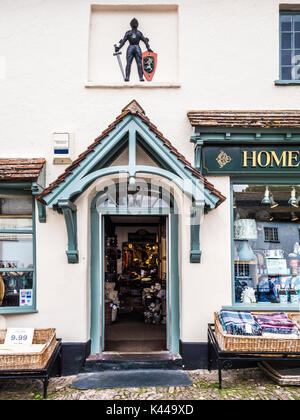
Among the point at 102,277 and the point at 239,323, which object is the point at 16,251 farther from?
the point at 239,323

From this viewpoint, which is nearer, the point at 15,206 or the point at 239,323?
the point at 239,323

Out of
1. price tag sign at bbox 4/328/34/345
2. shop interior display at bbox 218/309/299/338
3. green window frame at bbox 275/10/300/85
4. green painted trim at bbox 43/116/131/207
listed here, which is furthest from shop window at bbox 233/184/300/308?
price tag sign at bbox 4/328/34/345

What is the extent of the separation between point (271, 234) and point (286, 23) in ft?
12.8

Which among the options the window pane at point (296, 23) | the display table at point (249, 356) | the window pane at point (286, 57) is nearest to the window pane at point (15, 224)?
the display table at point (249, 356)

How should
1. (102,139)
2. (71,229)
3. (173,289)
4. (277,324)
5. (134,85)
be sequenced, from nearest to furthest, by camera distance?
(277,324) → (102,139) → (71,229) → (173,289) → (134,85)

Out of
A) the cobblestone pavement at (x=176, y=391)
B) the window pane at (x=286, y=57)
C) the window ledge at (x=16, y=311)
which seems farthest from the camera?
the window pane at (x=286, y=57)

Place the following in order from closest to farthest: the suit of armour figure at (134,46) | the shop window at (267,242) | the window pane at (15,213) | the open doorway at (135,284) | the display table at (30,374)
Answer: the display table at (30,374), the window pane at (15,213), the shop window at (267,242), the suit of armour figure at (134,46), the open doorway at (135,284)

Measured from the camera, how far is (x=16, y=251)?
638 cm

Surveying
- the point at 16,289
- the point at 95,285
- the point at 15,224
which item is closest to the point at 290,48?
the point at 95,285

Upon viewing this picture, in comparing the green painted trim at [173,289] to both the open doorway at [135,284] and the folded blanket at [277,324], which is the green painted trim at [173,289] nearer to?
the open doorway at [135,284]

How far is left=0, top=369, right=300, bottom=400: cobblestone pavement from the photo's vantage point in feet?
16.5

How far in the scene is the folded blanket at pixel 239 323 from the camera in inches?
212
